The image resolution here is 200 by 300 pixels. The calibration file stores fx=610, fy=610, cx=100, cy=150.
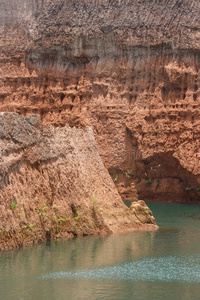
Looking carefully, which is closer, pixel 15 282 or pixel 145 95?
pixel 15 282

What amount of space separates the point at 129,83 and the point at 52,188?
19.2 metres

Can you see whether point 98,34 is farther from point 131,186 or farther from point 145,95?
point 131,186

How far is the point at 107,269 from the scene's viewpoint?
1512cm

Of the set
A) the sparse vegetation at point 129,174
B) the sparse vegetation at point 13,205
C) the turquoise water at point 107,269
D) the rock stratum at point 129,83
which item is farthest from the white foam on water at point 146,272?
the sparse vegetation at point 129,174

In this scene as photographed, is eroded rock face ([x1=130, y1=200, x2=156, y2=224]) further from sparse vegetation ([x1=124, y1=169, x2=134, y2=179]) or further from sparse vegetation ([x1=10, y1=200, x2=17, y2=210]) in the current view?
sparse vegetation ([x1=124, y1=169, x2=134, y2=179])

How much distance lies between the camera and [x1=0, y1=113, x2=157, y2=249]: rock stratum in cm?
1706

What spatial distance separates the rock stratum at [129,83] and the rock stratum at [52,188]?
14.6 meters

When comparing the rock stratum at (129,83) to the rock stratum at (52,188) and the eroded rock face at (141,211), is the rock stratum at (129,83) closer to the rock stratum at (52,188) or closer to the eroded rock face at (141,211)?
the eroded rock face at (141,211)

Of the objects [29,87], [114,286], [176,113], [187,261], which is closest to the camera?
[114,286]

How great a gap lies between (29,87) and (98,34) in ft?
19.4

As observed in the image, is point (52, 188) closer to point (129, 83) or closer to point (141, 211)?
point (141, 211)

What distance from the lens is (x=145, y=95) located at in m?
36.6

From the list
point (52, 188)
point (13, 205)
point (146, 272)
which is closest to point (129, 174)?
point (52, 188)

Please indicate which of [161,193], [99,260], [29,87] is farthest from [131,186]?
[99,260]
